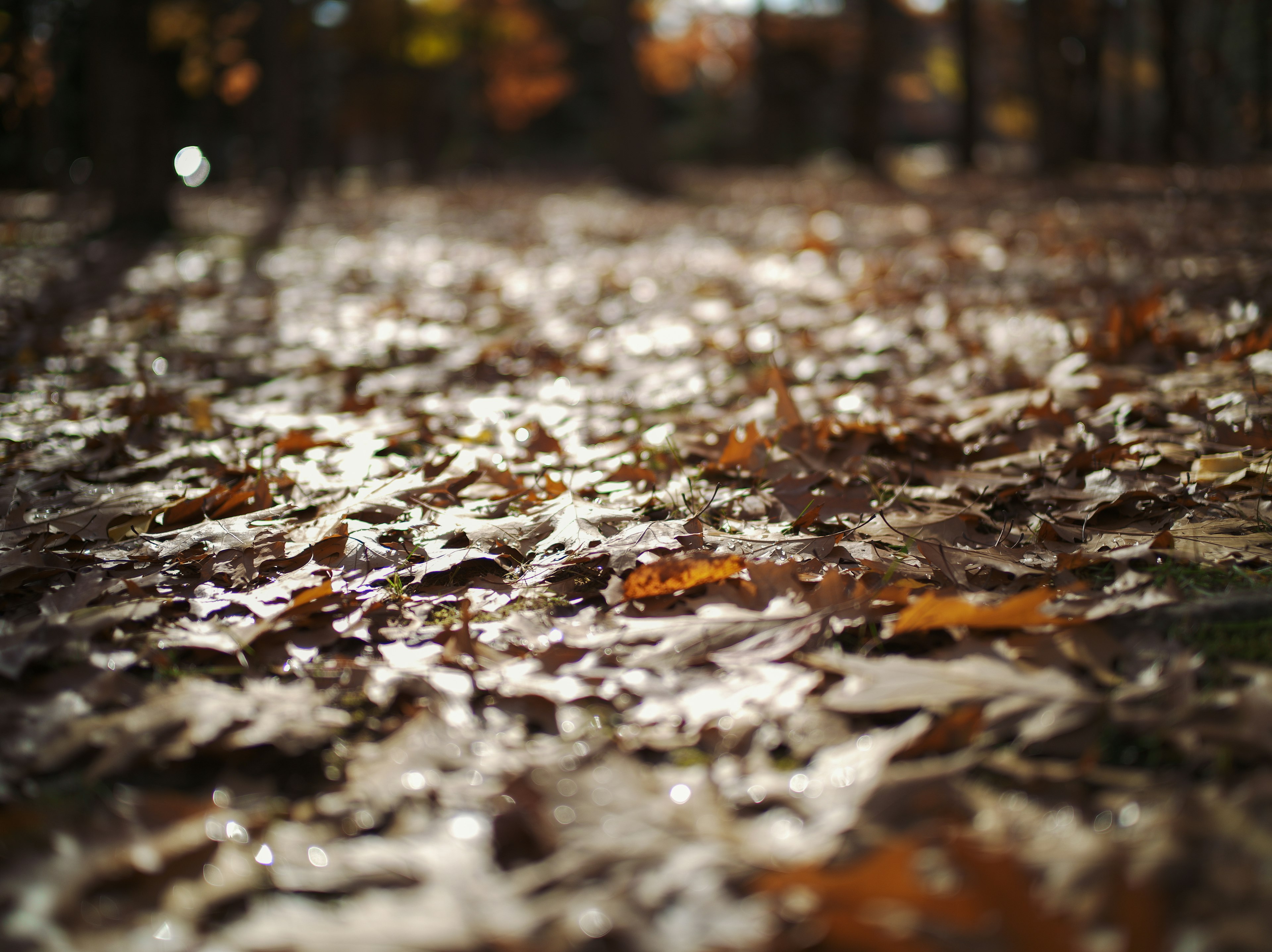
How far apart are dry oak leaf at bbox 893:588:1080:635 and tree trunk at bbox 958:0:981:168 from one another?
66.2ft

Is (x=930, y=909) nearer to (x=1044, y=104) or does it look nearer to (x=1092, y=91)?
(x=1044, y=104)

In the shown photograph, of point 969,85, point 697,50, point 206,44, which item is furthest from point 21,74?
point 697,50

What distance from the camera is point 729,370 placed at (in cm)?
368

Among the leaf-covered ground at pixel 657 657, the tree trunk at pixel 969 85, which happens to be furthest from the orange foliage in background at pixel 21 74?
the tree trunk at pixel 969 85

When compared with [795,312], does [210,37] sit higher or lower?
higher

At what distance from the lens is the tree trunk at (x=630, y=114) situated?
1464 cm

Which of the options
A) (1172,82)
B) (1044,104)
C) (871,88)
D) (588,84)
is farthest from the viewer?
(588,84)

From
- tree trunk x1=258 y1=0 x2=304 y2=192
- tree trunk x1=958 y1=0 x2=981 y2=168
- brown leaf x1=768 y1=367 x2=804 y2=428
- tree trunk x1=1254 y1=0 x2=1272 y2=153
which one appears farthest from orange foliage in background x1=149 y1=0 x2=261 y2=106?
tree trunk x1=1254 y1=0 x2=1272 y2=153

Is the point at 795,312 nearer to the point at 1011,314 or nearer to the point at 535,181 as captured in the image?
the point at 1011,314

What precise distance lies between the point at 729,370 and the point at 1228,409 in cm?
178

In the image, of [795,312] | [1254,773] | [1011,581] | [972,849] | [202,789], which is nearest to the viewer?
[972,849]

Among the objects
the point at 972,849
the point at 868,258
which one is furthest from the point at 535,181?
the point at 972,849

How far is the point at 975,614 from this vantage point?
1401 mm

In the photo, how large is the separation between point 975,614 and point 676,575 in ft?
1.73
